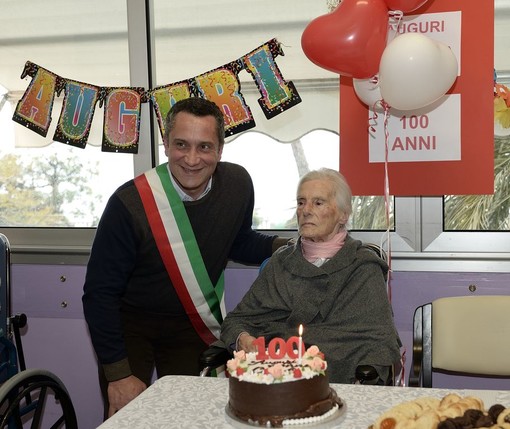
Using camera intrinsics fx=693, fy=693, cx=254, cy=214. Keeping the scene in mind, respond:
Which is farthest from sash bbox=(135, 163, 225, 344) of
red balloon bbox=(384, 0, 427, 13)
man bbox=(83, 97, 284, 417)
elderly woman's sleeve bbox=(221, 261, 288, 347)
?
red balloon bbox=(384, 0, 427, 13)

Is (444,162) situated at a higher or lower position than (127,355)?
higher

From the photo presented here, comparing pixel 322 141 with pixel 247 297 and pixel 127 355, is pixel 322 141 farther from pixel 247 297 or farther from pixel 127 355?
pixel 127 355

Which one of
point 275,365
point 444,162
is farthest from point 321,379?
point 444,162

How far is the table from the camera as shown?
1.53 meters

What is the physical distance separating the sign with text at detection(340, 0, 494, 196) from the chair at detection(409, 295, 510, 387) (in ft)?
1.90

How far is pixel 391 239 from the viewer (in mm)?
2916

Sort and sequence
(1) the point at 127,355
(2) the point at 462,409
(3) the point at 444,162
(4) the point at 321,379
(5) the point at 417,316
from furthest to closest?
1. (3) the point at 444,162
2. (1) the point at 127,355
3. (5) the point at 417,316
4. (4) the point at 321,379
5. (2) the point at 462,409

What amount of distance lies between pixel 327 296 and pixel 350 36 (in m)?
0.88

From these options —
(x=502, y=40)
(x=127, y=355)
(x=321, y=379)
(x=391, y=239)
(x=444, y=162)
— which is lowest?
(x=127, y=355)

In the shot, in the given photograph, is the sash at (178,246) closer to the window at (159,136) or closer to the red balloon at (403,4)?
the window at (159,136)

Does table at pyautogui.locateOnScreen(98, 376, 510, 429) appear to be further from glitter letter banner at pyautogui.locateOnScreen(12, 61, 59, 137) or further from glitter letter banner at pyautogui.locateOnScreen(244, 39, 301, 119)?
glitter letter banner at pyautogui.locateOnScreen(12, 61, 59, 137)

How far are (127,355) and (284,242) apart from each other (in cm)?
74

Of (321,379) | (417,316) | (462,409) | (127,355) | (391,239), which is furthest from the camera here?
(391,239)

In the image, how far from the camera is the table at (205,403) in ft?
5.01
